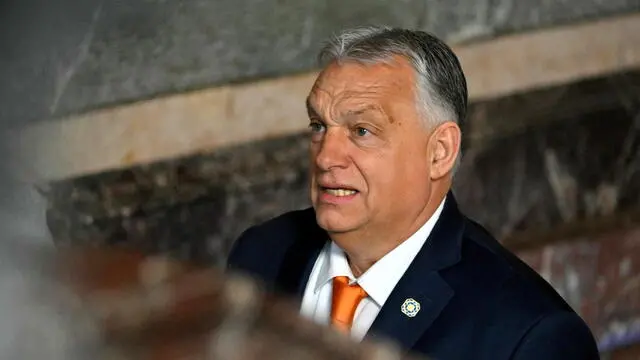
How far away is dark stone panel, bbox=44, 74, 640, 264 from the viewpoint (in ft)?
8.82

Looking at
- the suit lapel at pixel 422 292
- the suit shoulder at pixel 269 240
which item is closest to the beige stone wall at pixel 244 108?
the suit shoulder at pixel 269 240

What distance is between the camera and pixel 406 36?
76.4 inches

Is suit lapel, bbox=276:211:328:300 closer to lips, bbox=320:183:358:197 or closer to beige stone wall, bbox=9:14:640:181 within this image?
lips, bbox=320:183:358:197

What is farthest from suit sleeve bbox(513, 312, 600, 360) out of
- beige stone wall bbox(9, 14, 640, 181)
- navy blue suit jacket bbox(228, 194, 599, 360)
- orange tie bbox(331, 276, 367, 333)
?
beige stone wall bbox(9, 14, 640, 181)

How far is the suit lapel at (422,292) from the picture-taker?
1.89m

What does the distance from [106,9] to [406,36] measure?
84cm

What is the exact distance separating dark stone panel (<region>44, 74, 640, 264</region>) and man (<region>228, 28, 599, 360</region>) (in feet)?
2.43

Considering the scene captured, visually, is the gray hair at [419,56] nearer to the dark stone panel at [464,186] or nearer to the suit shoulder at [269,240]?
the suit shoulder at [269,240]

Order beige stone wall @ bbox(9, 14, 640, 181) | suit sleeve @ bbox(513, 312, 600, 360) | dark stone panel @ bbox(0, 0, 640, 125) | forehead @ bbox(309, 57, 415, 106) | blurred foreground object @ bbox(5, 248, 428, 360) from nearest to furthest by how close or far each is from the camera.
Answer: blurred foreground object @ bbox(5, 248, 428, 360)
suit sleeve @ bbox(513, 312, 600, 360)
forehead @ bbox(309, 57, 415, 106)
dark stone panel @ bbox(0, 0, 640, 125)
beige stone wall @ bbox(9, 14, 640, 181)

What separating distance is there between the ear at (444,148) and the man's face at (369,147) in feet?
0.06

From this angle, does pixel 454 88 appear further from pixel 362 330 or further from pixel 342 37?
pixel 362 330

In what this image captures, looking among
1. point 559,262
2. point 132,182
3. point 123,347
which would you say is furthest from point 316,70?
point 123,347

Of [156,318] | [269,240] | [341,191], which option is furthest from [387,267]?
[156,318]

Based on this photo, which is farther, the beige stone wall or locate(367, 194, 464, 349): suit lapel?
the beige stone wall
